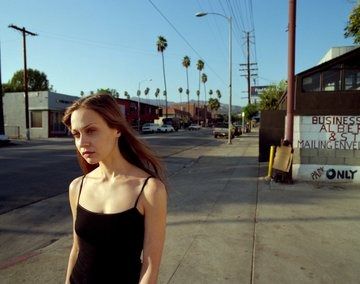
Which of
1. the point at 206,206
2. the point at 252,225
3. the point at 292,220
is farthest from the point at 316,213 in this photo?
the point at 206,206

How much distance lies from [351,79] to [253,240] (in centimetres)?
721

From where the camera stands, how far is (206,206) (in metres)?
8.55

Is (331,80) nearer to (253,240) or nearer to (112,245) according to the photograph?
(253,240)

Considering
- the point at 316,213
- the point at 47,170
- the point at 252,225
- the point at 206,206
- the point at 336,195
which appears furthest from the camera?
the point at 47,170

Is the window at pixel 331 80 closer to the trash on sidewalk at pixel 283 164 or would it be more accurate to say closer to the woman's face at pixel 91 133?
the trash on sidewalk at pixel 283 164

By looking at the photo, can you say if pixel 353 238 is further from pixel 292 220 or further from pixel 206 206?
pixel 206 206

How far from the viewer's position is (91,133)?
205 centimetres

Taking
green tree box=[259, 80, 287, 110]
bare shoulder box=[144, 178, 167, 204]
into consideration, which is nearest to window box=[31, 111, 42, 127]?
Answer: green tree box=[259, 80, 287, 110]

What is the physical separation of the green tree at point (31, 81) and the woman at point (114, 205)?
221 ft

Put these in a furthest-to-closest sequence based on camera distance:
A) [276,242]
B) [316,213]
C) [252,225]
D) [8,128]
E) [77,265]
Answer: [8,128] → [316,213] → [252,225] → [276,242] → [77,265]

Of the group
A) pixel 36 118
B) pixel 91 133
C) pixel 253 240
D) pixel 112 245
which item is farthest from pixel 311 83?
pixel 36 118

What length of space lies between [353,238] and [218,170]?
888cm

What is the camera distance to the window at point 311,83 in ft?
38.8

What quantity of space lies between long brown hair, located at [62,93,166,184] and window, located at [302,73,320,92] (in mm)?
10372
